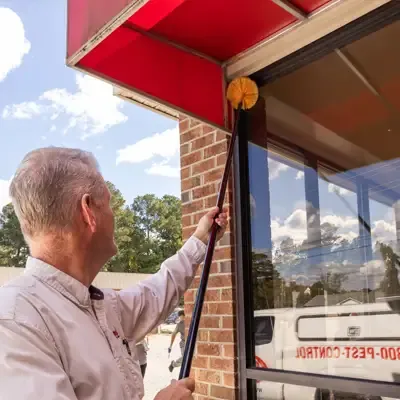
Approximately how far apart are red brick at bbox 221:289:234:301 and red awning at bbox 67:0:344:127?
3.08 feet

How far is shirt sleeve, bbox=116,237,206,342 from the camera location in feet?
6.45

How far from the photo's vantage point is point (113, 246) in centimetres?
164

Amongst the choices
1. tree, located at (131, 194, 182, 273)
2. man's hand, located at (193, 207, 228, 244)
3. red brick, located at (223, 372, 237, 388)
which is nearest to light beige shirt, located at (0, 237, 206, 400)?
man's hand, located at (193, 207, 228, 244)

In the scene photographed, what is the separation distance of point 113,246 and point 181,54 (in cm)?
156

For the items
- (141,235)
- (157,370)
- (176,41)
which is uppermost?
(141,235)

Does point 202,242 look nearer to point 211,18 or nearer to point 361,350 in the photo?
point 361,350

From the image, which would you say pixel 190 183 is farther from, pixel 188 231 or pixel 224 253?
pixel 224 253

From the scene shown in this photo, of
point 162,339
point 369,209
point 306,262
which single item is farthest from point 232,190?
point 162,339

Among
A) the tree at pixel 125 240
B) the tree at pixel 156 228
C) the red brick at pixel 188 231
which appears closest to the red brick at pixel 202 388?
the red brick at pixel 188 231

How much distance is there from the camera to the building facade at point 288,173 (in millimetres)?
2455

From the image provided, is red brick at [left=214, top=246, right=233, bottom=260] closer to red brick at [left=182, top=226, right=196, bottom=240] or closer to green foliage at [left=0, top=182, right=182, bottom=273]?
red brick at [left=182, top=226, right=196, bottom=240]

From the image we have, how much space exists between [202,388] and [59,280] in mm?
1854

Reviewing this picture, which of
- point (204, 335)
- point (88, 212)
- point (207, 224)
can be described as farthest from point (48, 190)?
point (204, 335)

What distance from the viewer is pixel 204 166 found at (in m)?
3.14
